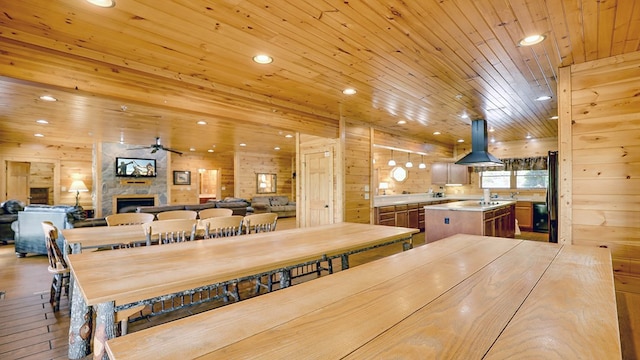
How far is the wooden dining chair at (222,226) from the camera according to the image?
2.99 meters

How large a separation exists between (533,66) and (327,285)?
132 inches

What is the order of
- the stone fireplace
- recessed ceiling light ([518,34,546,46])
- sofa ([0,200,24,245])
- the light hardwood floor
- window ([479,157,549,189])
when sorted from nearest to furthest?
the light hardwood floor
recessed ceiling light ([518,34,546,46])
sofa ([0,200,24,245])
window ([479,157,549,189])
the stone fireplace

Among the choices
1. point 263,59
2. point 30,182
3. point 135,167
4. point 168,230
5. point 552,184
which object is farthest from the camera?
point 30,182

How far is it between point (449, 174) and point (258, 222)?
746 centimetres

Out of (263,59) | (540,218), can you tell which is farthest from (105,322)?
(540,218)

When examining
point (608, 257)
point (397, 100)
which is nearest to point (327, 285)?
point (608, 257)

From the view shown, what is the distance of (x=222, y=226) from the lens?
121 inches

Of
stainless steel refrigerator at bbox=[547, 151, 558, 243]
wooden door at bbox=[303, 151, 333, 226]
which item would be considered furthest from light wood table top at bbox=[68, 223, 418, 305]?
stainless steel refrigerator at bbox=[547, 151, 558, 243]

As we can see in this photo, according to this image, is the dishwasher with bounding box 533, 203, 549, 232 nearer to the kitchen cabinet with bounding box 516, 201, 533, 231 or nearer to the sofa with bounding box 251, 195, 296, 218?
the kitchen cabinet with bounding box 516, 201, 533, 231

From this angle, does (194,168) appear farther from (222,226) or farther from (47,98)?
(222,226)

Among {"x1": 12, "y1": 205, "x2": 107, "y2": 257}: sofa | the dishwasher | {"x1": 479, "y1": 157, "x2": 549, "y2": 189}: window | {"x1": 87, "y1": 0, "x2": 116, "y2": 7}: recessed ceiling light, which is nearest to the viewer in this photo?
{"x1": 87, "y1": 0, "x2": 116, "y2": 7}: recessed ceiling light

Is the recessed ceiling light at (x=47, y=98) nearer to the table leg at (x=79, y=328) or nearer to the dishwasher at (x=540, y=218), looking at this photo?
the table leg at (x=79, y=328)

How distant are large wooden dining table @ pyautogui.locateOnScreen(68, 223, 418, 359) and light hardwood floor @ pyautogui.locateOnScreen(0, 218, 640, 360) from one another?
486mm

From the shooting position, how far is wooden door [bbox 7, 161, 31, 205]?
919 cm
